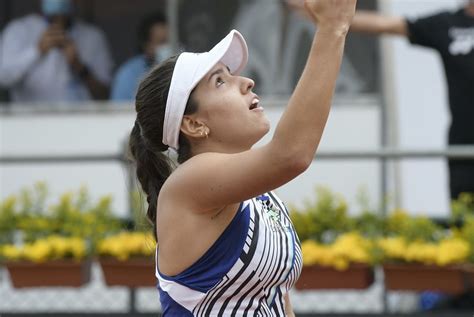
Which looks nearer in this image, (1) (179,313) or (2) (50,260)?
(1) (179,313)

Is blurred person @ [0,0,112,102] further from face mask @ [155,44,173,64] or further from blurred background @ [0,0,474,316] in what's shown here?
face mask @ [155,44,173,64]

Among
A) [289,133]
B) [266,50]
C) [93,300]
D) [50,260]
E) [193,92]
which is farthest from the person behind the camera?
[266,50]

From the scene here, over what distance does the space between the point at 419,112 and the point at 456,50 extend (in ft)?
3.07

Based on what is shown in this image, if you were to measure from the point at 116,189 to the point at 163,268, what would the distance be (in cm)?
444

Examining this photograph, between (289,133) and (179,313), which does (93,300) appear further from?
(289,133)

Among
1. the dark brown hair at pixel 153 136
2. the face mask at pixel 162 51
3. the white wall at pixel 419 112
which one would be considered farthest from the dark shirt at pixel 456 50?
the dark brown hair at pixel 153 136

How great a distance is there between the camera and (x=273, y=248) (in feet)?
10.1

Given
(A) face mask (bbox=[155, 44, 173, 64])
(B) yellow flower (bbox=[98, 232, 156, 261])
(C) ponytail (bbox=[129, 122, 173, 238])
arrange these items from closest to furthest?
(C) ponytail (bbox=[129, 122, 173, 238]) < (B) yellow flower (bbox=[98, 232, 156, 261]) < (A) face mask (bbox=[155, 44, 173, 64])

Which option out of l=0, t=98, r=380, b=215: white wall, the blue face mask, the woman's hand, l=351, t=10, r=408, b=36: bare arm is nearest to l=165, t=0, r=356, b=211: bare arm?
the woman's hand

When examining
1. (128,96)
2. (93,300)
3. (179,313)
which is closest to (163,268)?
(179,313)

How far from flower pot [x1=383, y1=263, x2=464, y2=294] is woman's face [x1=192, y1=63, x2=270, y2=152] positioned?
3.02 meters

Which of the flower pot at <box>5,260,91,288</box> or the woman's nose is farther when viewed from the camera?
the flower pot at <box>5,260,91,288</box>

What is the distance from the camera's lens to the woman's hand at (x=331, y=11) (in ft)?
8.34

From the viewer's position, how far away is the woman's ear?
10.0ft
